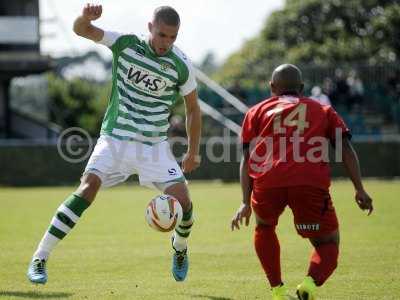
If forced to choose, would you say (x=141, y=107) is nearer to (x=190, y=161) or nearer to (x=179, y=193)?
(x=190, y=161)

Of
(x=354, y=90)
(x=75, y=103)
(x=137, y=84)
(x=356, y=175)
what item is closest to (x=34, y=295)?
(x=137, y=84)

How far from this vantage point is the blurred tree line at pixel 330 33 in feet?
202

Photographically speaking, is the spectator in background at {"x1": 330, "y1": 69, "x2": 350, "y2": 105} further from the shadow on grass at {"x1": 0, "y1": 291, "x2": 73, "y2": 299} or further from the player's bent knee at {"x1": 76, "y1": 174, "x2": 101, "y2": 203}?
the shadow on grass at {"x1": 0, "y1": 291, "x2": 73, "y2": 299}

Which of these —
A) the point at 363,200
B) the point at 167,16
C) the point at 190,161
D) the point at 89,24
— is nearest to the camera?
the point at 363,200

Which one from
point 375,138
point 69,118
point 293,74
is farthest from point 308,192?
point 69,118

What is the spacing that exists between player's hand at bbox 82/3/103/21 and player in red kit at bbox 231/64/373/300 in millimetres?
1867

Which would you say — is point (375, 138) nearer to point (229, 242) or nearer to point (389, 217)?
point (389, 217)

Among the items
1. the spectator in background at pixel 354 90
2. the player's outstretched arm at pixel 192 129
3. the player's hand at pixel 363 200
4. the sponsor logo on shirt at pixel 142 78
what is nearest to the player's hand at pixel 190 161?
the player's outstretched arm at pixel 192 129

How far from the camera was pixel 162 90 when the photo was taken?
848 centimetres

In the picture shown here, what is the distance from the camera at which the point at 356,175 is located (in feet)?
23.1

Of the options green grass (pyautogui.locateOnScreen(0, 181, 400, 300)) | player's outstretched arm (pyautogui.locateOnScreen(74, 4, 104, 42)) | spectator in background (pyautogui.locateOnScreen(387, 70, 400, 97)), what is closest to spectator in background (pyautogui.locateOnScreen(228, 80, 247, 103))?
spectator in background (pyautogui.locateOnScreen(387, 70, 400, 97))

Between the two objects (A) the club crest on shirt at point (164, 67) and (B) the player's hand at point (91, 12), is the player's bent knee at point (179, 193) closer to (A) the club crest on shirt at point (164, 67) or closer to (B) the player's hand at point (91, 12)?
(A) the club crest on shirt at point (164, 67)

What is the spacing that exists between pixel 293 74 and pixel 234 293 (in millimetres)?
2129

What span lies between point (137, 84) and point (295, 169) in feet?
6.79
